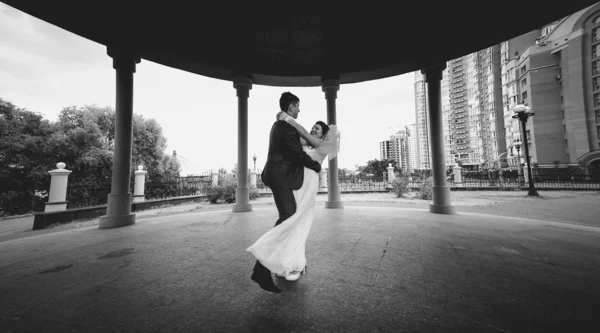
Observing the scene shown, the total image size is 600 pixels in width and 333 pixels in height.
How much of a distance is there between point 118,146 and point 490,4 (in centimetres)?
951

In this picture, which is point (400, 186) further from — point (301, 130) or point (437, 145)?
point (301, 130)

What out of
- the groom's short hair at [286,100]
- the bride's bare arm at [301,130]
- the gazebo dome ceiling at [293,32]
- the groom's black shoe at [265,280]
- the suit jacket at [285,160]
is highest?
the gazebo dome ceiling at [293,32]

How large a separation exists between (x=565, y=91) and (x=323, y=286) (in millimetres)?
51207

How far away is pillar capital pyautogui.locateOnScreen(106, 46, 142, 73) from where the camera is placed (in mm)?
5781

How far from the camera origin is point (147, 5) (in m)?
4.66

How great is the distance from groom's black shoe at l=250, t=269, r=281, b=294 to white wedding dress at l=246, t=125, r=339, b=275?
7cm

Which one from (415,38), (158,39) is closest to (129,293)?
(158,39)

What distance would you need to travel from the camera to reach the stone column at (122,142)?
224 inches

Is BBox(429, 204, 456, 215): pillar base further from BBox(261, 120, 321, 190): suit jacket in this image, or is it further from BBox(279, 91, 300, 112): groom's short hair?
BBox(279, 91, 300, 112): groom's short hair

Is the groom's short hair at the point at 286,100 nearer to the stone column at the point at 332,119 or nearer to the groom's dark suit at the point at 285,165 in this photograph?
the groom's dark suit at the point at 285,165

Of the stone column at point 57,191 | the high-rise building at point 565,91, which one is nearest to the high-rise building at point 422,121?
the high-rise building at point 565,91

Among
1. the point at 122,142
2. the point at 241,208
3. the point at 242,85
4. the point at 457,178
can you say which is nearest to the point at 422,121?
the point at 457,178

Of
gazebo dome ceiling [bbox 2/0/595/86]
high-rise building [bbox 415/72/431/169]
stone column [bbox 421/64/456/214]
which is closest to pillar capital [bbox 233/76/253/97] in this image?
gazebo dome ceiling [bbox 2/0/595/86]

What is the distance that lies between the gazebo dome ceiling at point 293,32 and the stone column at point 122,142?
50cm
